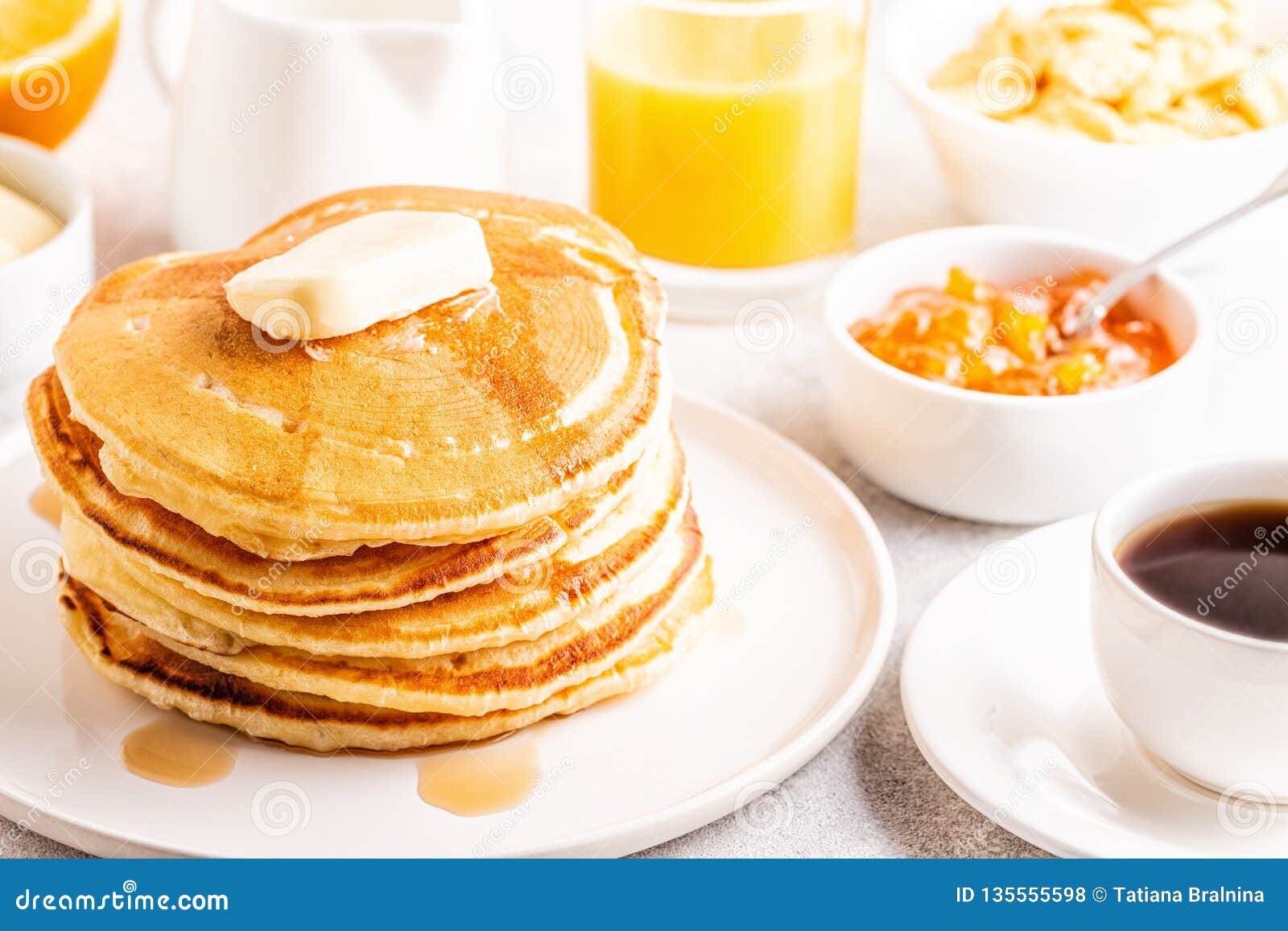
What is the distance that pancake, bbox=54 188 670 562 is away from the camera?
1.63 metres

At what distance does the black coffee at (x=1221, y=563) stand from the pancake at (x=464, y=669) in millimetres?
606

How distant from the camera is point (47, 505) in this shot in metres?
2.21

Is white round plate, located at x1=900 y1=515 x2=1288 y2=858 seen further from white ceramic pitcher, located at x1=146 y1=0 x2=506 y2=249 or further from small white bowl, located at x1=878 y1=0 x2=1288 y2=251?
white ceramic pitcher, located at x1=146 y1=0 x2=506 y2=249

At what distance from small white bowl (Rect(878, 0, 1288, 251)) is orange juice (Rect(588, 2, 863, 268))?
0.21m

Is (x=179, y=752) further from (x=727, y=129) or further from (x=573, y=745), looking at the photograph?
(x=727, y=129)

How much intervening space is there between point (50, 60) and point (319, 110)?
2.31ft

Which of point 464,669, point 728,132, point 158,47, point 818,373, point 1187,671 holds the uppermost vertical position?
point 158,47

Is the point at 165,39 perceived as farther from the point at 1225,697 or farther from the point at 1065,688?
the point at 1225,697

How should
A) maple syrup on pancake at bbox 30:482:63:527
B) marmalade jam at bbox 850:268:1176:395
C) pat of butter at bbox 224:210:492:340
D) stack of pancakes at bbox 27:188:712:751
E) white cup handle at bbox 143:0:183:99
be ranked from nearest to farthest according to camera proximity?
1. stack of pancakes at bbox 27:188:712:751
2. pat of butter at bbox 224:210:492:340
3. maple syrup on pancake at bbox 30:482:63:527
4. marmalade jam at bbox 850:268:1176:395
5. white cup handle at bbox 143:0:183:99

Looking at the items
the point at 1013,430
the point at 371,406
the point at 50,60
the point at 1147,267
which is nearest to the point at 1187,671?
the point at 1013,430

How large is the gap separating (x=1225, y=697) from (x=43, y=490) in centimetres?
165

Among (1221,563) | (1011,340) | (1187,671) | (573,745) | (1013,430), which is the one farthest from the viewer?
(1011,340)

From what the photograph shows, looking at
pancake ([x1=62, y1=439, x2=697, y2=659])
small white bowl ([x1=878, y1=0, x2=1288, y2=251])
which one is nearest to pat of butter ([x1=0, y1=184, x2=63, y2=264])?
pancake ([x1=62, y1=439, x2=697, y2=659])

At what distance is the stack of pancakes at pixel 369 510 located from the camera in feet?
5.41
